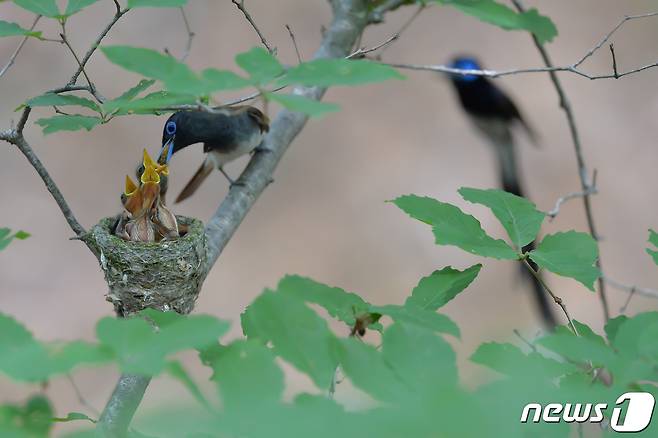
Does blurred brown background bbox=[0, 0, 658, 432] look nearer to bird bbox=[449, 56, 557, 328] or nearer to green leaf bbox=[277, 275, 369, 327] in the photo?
bird bbox=[449, 56, 557, 328]

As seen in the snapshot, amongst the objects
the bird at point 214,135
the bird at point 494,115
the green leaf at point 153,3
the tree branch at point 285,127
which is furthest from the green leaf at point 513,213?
the bird at point 494,115

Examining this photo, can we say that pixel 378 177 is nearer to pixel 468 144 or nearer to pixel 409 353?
pixel 468 144

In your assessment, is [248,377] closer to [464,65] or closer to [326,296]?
[326,296]

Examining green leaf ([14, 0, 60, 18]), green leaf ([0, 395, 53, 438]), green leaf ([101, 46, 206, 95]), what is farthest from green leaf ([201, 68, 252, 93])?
green leaf ([14, 0, 60, 18])

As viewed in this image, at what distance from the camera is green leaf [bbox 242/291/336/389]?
80 cm

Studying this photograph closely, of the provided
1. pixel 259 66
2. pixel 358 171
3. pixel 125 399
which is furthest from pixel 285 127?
pixel 358 171

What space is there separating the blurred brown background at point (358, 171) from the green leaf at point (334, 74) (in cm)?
383

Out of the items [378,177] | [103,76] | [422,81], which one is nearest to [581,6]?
[422,81]

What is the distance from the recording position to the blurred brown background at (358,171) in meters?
4.98

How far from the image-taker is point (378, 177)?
565 centimetres

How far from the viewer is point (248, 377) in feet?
2.42

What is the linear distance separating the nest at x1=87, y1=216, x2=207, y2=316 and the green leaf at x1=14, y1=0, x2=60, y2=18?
0.77 m

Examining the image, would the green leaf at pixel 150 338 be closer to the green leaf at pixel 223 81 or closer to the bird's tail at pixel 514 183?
the green leaf at pixel 223 81

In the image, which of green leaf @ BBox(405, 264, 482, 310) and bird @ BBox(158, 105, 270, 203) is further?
bird @ BBox(158, 105, 270, 203)
